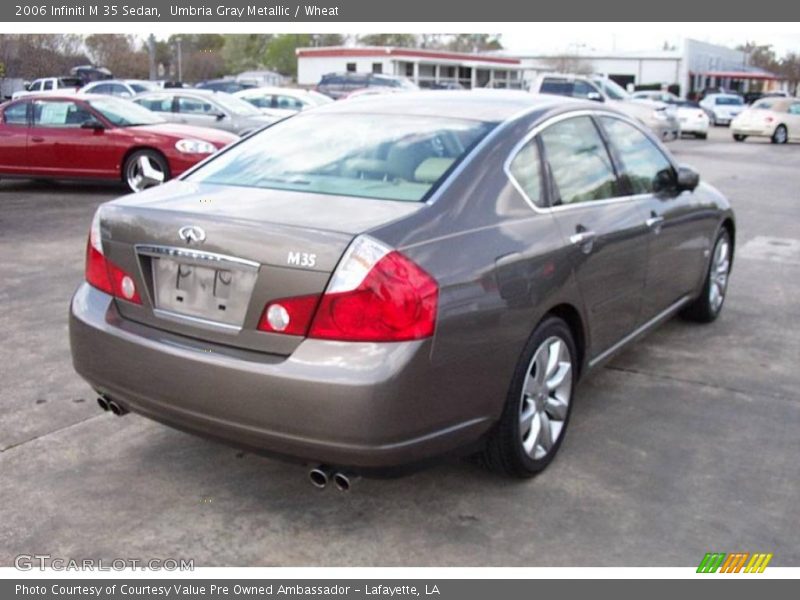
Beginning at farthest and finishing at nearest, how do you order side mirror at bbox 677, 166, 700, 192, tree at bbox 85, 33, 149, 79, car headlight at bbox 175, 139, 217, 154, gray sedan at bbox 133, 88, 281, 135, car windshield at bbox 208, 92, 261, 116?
tree at bbox 85, 33, 149, 79, car windshield at bbox 208, 92, 261, 116, gray sedan at bbox 133, 88, 281, 135, car headlight at bbox 175, 139, 217, 154, side mirror at bbox 677, 166, 700, 192

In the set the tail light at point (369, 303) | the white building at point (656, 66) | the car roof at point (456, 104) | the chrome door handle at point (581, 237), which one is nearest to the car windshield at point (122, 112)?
the car roof at point (456, 104)

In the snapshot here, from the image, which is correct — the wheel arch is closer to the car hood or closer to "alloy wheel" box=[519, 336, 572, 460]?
"alloy wheel" box=[519, 336, 572, 460]

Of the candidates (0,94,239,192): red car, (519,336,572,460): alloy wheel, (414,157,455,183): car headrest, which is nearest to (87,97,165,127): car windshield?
(0,94,239,192): red car

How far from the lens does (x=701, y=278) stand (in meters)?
5.63

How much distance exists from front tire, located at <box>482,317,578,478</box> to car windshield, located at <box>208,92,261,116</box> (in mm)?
13634

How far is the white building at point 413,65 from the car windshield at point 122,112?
178ft

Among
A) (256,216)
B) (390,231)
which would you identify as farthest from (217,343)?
(390,231)

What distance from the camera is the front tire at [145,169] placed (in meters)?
11.8

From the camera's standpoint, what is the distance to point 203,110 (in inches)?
642

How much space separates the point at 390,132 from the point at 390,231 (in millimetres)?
1074

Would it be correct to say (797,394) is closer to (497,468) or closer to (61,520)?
(497,468)

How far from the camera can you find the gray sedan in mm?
16000

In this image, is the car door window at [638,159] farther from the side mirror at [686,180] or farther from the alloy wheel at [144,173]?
the alloy wheel at [144,173]

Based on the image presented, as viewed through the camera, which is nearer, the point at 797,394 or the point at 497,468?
the point at 497,468
